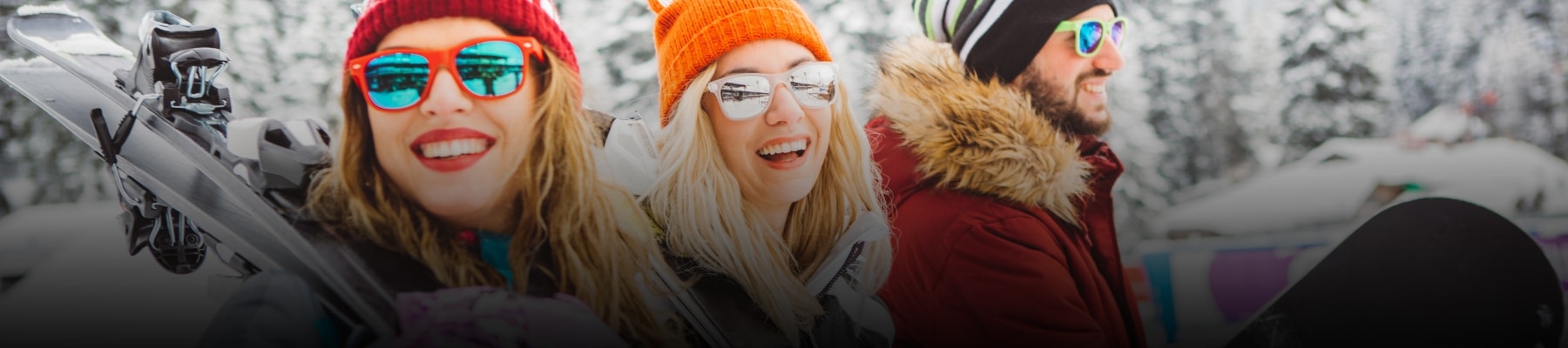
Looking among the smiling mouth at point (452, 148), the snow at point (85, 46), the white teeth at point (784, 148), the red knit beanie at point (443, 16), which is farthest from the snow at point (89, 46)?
the white teeth at point (784, 148)

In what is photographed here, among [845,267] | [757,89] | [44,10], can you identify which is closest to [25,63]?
[44,10]

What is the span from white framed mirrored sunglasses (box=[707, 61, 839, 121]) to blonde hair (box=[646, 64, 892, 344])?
49 mm

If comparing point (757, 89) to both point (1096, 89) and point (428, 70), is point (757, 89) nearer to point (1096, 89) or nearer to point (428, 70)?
point (428, 70)

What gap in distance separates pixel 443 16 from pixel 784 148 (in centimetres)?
81

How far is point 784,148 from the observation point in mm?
2248

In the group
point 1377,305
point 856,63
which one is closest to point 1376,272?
point 1377,305

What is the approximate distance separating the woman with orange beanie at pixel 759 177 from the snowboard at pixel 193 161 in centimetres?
70

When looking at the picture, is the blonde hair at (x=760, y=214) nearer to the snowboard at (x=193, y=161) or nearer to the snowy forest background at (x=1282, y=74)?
the snowy forest background at (x=1282, y=74)

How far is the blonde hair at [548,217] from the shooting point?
1.96 meters

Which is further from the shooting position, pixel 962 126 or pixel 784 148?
pixel 962 126

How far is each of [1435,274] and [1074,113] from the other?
4.39 feet

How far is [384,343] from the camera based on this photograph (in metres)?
2.00

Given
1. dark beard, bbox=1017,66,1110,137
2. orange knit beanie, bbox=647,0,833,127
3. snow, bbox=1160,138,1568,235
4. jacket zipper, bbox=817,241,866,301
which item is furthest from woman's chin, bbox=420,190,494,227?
snow, bbox=1160,138,1568,235

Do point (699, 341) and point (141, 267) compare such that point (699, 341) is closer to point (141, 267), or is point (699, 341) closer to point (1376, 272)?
point (141, 267)
